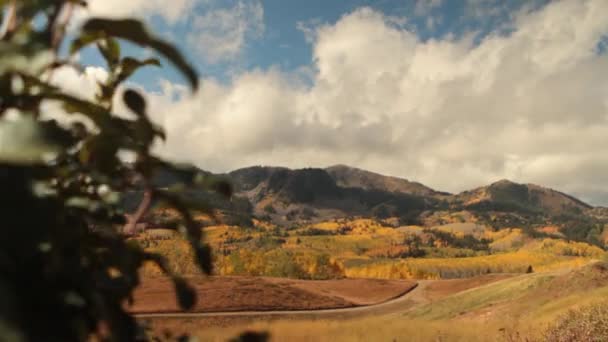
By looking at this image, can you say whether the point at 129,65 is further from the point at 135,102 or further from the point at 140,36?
the point at 140,36

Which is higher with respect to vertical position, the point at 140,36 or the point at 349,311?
the point at 140,36

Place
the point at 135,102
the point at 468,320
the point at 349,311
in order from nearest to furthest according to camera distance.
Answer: the point at 135,102 < the point at 468,320 < the point at 349,311

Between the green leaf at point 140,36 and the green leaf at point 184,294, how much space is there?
442mm

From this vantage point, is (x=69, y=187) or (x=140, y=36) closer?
(x=140, y=36)

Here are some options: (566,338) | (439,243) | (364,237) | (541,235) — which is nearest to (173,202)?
(566,338)

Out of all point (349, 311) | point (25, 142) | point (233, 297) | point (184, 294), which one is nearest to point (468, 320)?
point (233, 297)

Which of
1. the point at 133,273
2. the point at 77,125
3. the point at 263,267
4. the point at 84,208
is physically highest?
the point at 77,125

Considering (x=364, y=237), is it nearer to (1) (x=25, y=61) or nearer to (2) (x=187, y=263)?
(2) (x=187, y=263)

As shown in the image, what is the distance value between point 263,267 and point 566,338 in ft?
199

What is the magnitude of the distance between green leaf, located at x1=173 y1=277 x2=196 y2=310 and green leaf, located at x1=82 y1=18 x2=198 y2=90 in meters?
0.44

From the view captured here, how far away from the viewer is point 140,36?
31.4 inches

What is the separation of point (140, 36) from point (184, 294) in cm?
53

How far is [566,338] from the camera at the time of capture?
363 inches

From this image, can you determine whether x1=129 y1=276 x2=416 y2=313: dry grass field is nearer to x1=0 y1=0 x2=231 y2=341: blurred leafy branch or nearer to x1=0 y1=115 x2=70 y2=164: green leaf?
x1=0 y1=0 x2=231 y2=341: blurred leafy branch
